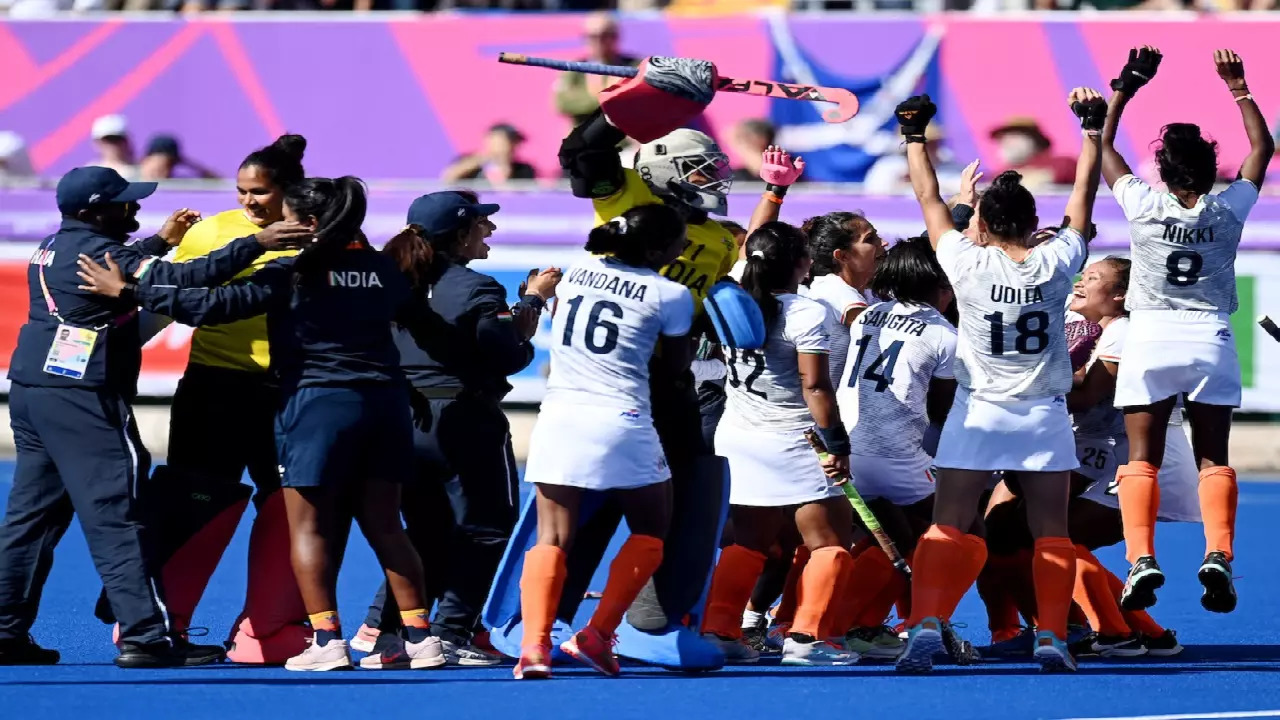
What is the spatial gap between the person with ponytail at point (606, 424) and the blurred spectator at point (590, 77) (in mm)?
7930

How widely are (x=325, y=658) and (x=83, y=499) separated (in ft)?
3.54

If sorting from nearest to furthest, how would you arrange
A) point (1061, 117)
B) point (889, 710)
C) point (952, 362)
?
point (889, 710)
point (952, 362)
point (1061, 117)

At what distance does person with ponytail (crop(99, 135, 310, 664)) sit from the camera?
28.0 feet

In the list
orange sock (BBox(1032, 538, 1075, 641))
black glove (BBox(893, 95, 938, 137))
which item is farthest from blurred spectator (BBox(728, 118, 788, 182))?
orange sock (BBox(1032, 538, 1075, 641))

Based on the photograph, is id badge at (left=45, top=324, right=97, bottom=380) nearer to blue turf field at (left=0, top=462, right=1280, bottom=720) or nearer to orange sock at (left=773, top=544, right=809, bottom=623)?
blue turf field at (left=0, top=462, right=1280, bottom=720)

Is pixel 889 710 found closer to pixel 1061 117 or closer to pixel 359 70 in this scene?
pixel 1061 117

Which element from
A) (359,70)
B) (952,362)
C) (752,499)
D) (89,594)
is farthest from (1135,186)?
(359,70)

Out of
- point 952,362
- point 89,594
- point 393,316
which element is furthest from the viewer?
point 89,594

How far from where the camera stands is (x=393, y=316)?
27.0ft

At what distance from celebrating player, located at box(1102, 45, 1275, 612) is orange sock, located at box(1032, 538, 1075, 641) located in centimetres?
56

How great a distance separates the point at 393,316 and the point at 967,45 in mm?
9306

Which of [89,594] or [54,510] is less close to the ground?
[54,510]

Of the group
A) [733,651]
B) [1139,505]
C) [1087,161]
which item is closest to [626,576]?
[733,651]

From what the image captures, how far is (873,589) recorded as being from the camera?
9055 mm
